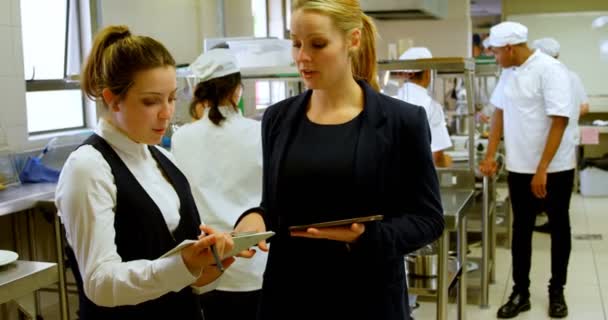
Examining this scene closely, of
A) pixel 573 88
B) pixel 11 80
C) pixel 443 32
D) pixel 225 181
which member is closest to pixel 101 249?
pixel 225 181

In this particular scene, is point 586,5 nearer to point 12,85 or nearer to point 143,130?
point 12,85

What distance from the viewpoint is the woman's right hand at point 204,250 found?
122 centimetres

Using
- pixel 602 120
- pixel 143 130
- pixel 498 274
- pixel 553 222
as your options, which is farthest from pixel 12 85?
pixel 602 120

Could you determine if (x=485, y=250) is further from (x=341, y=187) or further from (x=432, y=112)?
(x=341, y=187)

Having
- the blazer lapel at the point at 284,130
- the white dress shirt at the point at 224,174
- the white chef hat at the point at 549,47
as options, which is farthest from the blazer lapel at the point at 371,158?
the white chef hat at the point at 549,47

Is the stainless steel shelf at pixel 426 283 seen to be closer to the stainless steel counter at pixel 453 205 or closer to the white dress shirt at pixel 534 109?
the stainless steel counter at pixel 453 205

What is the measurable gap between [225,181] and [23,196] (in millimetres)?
1045

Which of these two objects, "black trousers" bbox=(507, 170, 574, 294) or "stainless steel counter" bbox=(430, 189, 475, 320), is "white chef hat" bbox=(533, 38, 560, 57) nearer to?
"black trousers" bbox=(507, 170, 574, 294)

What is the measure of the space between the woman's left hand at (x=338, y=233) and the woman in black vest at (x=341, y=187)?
6 centimetres

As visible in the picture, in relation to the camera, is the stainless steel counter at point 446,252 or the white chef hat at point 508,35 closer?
the stainless steel counter at point 446,252

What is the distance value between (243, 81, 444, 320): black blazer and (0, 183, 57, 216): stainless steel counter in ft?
5.53

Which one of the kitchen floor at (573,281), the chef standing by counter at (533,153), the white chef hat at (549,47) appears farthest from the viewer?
the white chef hat at (549,47)

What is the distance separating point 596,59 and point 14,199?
7.17 metres

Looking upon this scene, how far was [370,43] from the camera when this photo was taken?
1.54 metres
